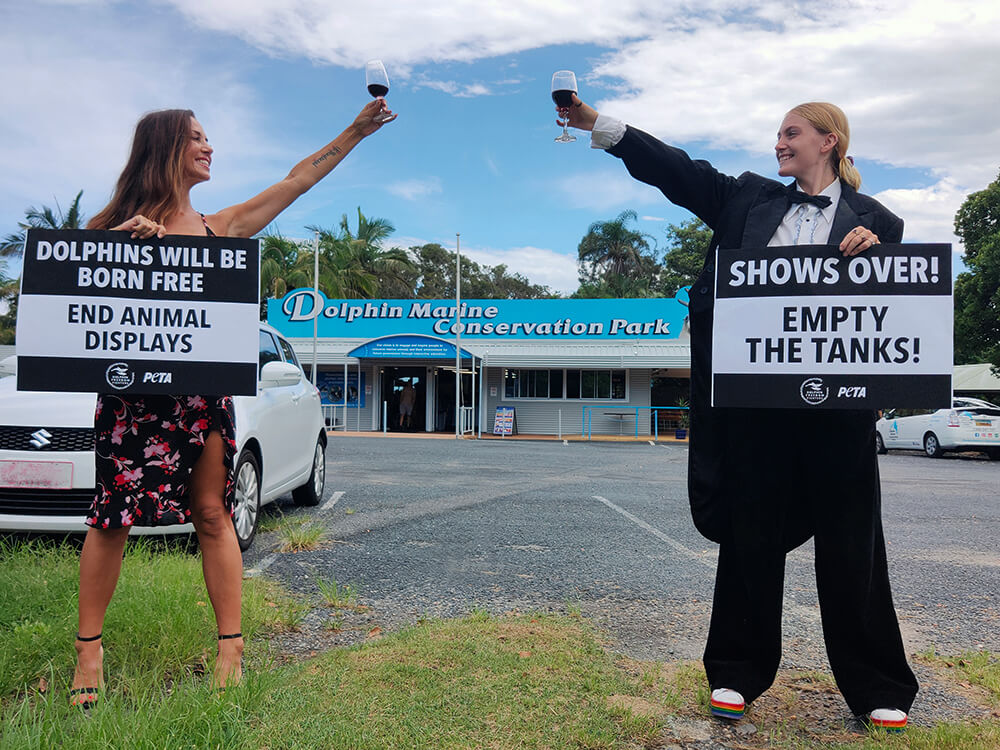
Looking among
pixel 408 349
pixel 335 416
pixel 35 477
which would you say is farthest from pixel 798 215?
pixel 335 416

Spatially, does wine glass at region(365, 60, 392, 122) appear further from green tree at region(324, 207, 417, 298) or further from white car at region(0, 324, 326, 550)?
green tree at region(324, 207, 417, 298)

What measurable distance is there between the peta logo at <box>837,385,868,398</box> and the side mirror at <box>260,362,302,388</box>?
3888 mm

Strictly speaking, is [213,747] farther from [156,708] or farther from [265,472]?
[265,472]

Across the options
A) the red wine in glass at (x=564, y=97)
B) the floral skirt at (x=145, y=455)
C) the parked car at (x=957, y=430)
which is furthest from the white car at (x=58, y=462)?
the parked car at (x=957, y=430)

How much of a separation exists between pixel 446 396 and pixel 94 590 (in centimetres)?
2392

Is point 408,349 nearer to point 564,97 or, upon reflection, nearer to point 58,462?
point 58,462

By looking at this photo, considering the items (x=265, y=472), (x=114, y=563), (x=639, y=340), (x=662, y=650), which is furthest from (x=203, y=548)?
(x=639, y=340)

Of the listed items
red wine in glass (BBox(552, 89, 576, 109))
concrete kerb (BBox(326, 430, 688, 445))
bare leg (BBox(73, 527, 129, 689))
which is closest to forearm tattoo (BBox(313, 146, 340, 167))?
red wine in glass (BBox(552, 89, 576, 109))

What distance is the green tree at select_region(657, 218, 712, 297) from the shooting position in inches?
1602

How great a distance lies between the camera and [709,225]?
8.80 feet

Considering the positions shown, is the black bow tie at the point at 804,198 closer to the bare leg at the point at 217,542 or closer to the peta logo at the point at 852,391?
the peta logo at the point at 852,391

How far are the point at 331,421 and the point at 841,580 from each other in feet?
78.2

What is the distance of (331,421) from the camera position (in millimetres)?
25344

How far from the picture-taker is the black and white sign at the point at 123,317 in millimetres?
2592
